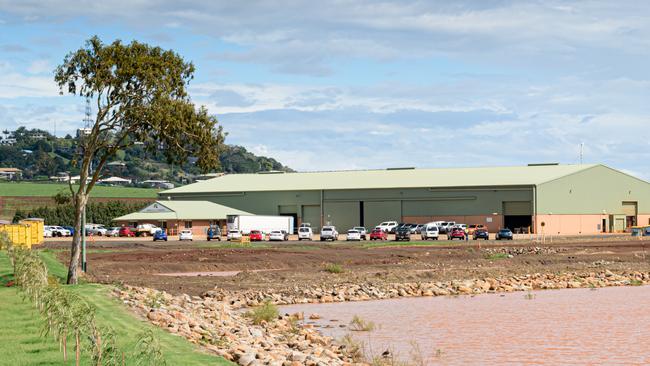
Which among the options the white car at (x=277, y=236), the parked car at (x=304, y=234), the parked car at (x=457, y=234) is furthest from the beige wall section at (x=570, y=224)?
the white car at (x=277, y=236)

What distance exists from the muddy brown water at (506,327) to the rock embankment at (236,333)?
1917 millimetres

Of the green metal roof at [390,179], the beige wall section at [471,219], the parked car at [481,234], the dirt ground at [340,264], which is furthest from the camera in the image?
the green metal roof at [390,179]

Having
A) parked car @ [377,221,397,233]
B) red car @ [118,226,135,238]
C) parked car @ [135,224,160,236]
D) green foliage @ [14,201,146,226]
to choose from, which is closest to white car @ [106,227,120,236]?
red car @ [118,226,135,238]

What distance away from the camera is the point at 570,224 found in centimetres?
11600

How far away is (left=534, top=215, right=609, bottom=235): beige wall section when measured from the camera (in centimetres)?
11225

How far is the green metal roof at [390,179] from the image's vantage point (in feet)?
388

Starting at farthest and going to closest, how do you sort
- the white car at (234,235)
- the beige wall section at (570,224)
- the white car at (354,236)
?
the beige wall section at (570,224), the white car at (354,236), the white car at (234,235)

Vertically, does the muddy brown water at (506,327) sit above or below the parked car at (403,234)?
below

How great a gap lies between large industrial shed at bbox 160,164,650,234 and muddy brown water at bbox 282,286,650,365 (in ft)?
218

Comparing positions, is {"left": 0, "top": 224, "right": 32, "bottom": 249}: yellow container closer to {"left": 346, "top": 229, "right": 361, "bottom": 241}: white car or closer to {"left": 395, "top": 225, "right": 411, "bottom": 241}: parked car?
{"left": 346, "top": 229, "right": 361, "bottom": 241}: white car

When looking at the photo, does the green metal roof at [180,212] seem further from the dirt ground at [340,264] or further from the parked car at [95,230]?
the dirt ground at [340,264]

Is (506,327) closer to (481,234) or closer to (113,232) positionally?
(481,234)

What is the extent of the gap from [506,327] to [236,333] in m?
11.9

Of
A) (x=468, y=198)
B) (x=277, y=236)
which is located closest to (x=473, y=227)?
(x=468, y=198)
